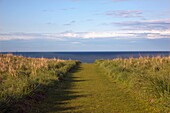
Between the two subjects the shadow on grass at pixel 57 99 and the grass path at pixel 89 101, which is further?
the shadow on grass at pixel 57 99

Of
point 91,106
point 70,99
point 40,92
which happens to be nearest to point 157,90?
point 91,106

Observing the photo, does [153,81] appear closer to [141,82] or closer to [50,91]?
[141,82]

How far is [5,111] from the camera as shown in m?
11.4

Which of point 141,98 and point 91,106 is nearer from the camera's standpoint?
point 91,106

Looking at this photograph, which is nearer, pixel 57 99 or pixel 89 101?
pixel 89 101

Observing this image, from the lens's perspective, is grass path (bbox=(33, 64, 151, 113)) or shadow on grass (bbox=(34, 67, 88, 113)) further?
shadow on grass (bbox=(34, 67, 88, 113))

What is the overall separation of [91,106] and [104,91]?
4597mm

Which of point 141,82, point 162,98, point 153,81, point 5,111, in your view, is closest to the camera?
point 5,111

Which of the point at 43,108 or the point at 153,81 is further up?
the point at 153,81

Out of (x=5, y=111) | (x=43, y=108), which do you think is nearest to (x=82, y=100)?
(x=43, y=108)

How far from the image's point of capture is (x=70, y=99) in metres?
15.3

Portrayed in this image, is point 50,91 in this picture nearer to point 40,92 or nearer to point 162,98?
point 40,92

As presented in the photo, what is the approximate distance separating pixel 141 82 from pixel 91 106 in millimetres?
3788

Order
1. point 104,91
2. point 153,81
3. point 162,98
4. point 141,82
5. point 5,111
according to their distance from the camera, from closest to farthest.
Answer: point 5,111, point 162,98, point 153,81, point 141,82, point 104,91
